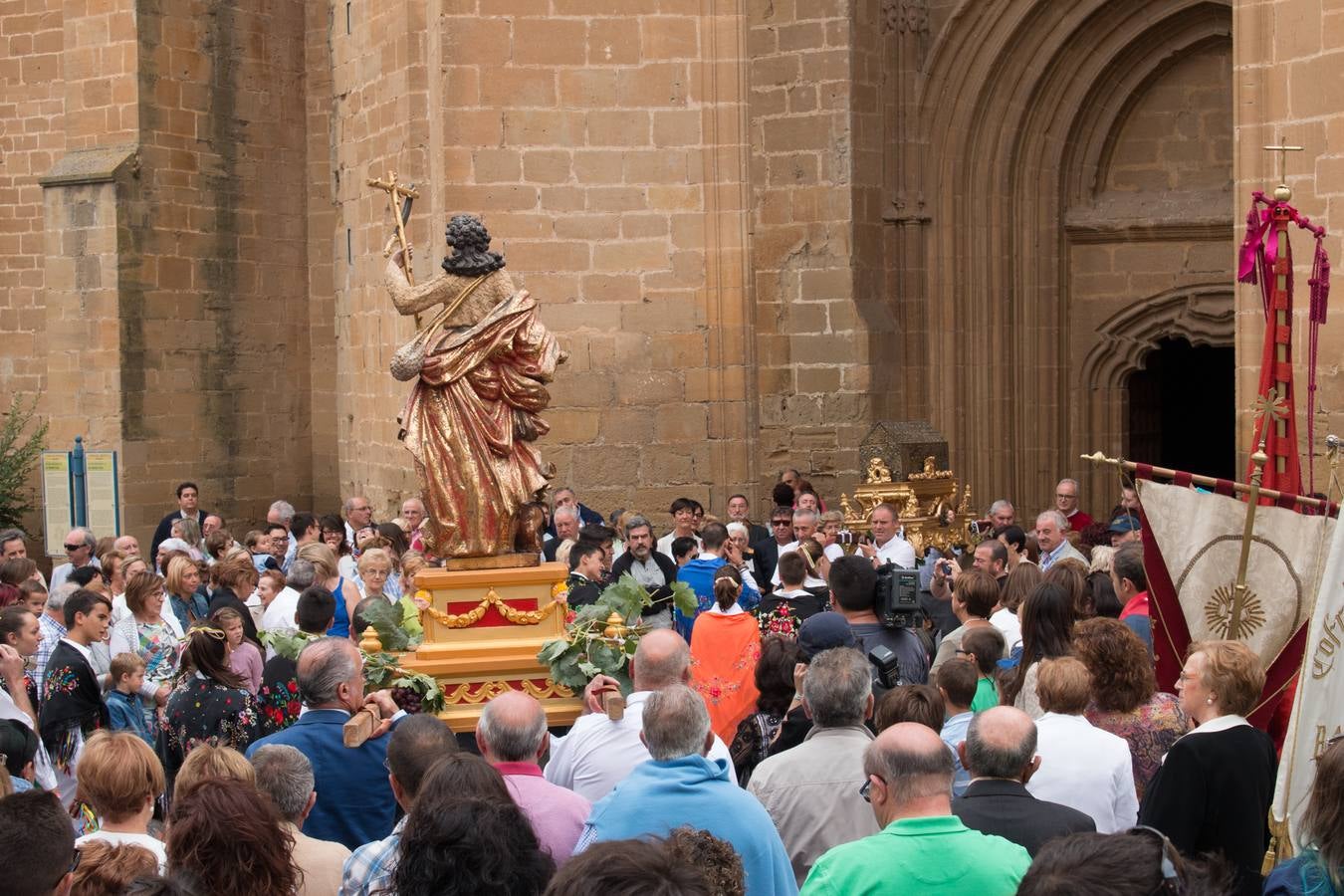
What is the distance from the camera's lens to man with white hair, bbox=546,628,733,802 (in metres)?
6.17

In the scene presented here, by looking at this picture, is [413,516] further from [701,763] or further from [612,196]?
[701,763]

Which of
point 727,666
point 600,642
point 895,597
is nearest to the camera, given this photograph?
point 895,597

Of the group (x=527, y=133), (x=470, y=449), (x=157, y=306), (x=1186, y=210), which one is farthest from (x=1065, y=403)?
(x=470, y=449)

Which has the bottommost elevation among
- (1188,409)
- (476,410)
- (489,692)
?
(489,692)

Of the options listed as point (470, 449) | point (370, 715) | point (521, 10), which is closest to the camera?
point (370, 715)

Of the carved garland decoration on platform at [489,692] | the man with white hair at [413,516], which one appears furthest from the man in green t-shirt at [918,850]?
the man with white hair at [413,516]

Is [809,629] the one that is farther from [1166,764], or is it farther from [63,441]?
[63,441]

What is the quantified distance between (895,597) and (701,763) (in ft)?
9.10

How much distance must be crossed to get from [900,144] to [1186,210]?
255cm

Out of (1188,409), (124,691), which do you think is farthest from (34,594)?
(1188,409)

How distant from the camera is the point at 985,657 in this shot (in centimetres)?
695

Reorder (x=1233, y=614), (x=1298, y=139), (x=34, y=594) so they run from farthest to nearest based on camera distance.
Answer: (x=1298, y=139)
(x=34, y=594)
(x=1233, y=614)

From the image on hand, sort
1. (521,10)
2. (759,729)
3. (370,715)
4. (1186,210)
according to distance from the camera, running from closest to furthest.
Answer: (370,715) → (759,729) → (521,10) → (1186,210)

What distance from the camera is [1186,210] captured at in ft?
55.0
